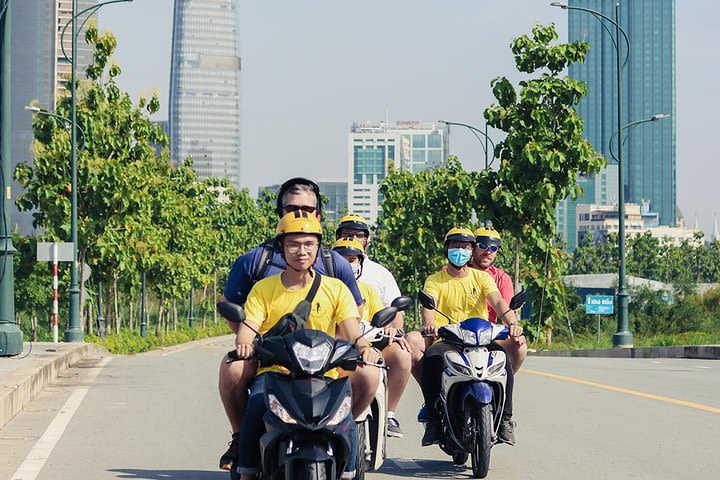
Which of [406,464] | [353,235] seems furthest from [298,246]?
[353,235]

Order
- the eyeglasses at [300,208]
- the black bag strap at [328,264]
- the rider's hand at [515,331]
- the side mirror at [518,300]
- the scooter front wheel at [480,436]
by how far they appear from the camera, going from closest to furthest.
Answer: the black bag strap at [328,264]
the eyeglasses at [300,208]
the scooter front wheel at [480,436]
the side mirror at [518,300]
the rider's hand at [515,331]

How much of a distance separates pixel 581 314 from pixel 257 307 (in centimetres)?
5272

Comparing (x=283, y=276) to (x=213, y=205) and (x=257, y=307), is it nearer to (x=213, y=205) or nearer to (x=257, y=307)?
(x=257, y=307)

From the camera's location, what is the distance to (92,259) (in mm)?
37938

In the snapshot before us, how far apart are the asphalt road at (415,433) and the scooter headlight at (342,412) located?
9.53ft

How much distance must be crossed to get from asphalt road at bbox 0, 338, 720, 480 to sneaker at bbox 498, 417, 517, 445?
0.25m

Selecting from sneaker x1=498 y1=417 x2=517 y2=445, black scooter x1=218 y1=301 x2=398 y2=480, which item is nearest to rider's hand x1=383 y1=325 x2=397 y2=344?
sneaker x1=498 y1=417 x2=517 y2=445

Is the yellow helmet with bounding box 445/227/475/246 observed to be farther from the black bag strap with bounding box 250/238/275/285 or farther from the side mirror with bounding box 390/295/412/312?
the black bag strap with bounding box 250/238/275/285

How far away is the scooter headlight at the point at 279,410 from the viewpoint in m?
6.69

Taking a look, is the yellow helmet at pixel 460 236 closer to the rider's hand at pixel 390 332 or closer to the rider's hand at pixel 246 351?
the rider's hand at pixel 390 332

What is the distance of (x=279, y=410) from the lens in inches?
265

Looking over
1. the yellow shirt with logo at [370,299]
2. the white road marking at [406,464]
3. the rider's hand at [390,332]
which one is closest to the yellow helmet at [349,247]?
the yellow shirt with logo at [370,299]

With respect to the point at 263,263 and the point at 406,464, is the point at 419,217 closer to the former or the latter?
the point at 406,464

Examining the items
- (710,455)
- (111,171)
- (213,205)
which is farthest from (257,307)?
(213,205)
